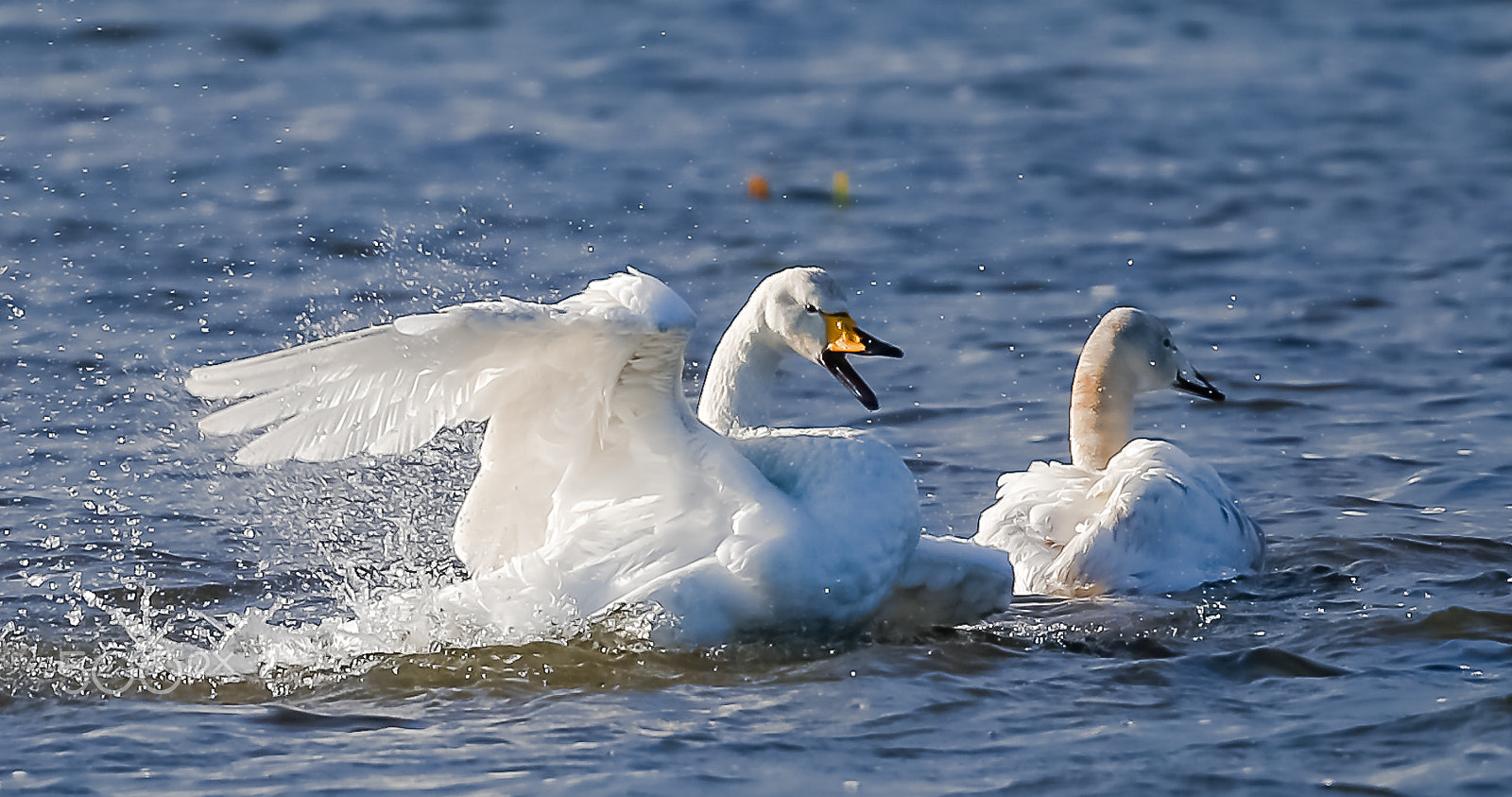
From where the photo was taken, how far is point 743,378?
21.2 ft

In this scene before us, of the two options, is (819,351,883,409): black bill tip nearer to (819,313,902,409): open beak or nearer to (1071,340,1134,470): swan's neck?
(819,313,902,409): open beak

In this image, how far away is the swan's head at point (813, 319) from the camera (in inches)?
248

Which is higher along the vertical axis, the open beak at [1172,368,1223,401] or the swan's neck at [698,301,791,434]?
the swan's neck at [698,301,791,434]

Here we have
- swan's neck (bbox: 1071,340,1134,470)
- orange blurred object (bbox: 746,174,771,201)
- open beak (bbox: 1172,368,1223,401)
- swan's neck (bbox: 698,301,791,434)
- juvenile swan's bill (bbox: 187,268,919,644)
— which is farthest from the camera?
orange blurred object (bbox: 746,174,771,201)

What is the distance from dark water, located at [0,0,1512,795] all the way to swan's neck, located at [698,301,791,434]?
0.80m

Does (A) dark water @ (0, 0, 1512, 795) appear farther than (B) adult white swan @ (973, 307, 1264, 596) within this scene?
No

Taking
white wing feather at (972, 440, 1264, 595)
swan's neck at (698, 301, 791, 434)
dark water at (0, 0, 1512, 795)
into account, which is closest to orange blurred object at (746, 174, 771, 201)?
dark water at (0, 0, 1512, 795)

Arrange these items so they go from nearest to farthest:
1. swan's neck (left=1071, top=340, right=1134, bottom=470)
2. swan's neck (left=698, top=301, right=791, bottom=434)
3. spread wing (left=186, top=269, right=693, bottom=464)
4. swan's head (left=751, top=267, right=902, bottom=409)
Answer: spread wing (left=186, top=269, right=693, bottom=464) → swan's head (left=751, top=267, right=902, bottom=409) → swan's neck (left=698, top=301, right=791, bottom=434) → swan's neck (left=1071, top=340, right=1134, bottom=470)

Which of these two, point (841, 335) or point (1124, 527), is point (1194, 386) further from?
point (841, 335)

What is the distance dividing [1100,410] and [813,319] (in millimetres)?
1989

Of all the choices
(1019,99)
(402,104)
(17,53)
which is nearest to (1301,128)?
(1019,99)

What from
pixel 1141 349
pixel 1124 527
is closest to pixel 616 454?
pixel 1124 527

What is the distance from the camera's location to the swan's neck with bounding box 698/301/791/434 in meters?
6.40

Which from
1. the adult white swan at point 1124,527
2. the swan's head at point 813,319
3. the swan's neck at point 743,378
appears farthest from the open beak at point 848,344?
the adult white swan at point 1124,527
